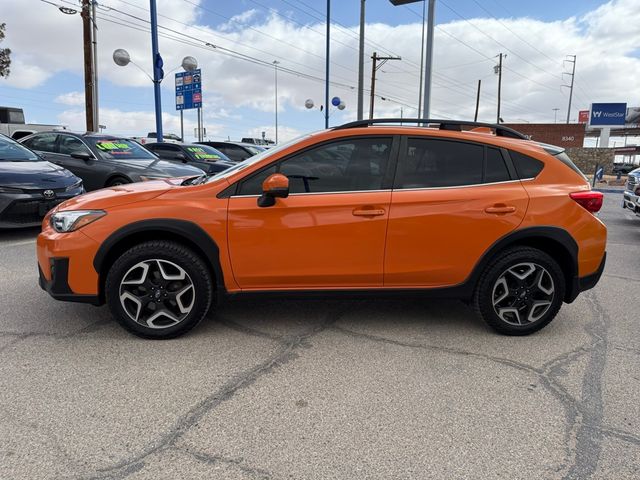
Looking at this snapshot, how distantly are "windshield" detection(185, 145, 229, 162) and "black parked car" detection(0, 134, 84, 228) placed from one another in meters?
5.47

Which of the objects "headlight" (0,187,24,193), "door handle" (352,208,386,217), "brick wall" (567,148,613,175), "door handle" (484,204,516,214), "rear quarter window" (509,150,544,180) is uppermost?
"brick wall" (567,148,613,175)

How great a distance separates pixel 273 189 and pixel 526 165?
1994 mm

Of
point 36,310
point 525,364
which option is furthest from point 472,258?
point 36,310

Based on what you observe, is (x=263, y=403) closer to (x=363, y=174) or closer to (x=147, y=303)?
(x=147, y=303)

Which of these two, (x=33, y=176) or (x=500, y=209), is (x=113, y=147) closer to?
(x=33, y=176)

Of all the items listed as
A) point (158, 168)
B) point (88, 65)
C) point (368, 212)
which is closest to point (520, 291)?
point (368, 212)

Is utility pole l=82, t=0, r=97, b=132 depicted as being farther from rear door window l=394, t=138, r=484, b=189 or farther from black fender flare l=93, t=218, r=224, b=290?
rear door window l=394, t=138, r=484, b=189

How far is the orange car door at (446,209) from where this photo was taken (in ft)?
11.6

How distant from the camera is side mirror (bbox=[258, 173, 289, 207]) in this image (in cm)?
330

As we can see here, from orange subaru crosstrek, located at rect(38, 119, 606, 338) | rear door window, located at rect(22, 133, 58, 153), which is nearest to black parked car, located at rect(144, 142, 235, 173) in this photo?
rear door window, located at rect(22, 133, 58, 153)

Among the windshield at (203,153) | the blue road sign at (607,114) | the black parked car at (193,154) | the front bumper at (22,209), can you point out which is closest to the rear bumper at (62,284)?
the front bumper at (22,209)

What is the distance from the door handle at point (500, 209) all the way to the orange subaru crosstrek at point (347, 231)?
0.02 m

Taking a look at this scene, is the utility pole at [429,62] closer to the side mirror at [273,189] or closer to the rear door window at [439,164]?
the rear door window at [439,164]

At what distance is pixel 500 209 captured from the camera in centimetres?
358
